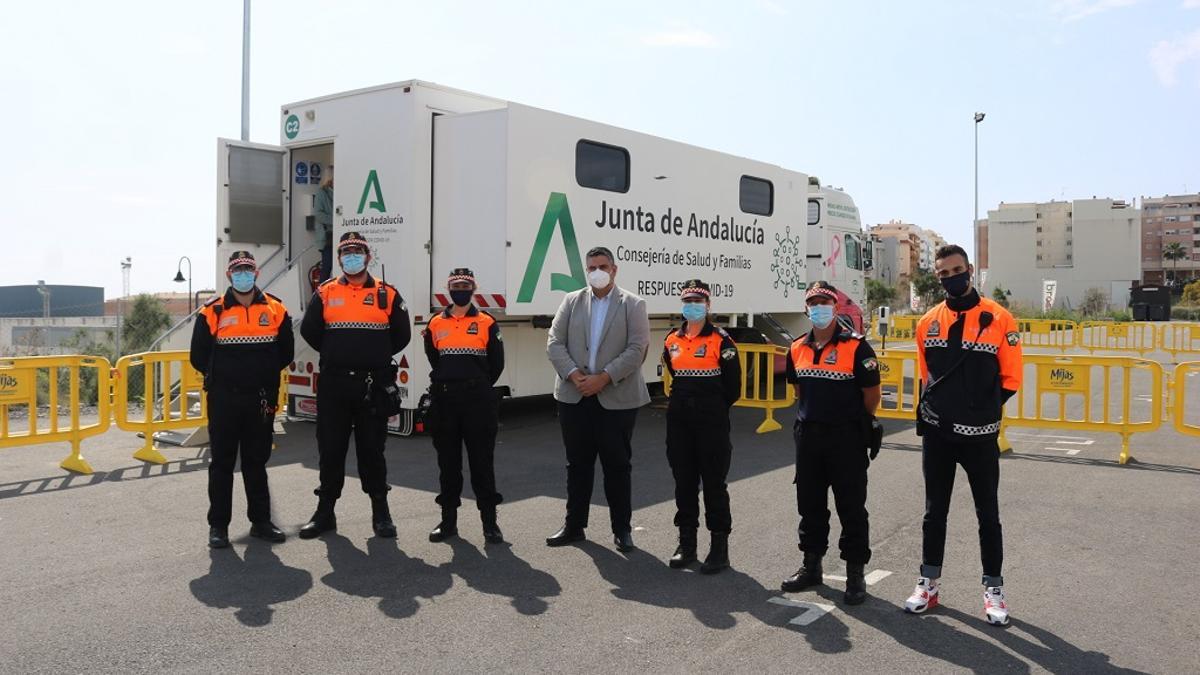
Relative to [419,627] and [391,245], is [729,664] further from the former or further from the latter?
[391,245]

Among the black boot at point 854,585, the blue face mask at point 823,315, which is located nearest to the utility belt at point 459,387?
the blue face mask at point 823,315

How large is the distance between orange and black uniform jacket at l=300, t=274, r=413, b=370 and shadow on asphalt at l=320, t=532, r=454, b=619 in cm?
116

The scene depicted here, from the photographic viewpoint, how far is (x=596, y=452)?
20.9 feet

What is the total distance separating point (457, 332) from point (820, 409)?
8.00 ft

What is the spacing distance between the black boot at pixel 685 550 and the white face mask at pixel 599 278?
1.57 m

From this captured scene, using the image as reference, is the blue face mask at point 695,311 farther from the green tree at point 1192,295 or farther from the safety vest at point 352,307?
the green tree at point 1192,295

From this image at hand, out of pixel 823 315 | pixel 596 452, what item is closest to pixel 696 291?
pixel 823 315

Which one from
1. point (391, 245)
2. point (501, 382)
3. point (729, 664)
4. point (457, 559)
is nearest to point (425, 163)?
point (391, 245)

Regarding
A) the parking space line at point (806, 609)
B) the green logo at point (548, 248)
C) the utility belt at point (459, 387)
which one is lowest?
the parking space line at point (806, 609)

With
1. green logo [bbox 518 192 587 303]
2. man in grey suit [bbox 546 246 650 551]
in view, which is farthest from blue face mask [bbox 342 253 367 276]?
green logo [bbox 518 192 587 303]

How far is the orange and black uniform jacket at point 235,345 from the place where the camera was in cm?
628

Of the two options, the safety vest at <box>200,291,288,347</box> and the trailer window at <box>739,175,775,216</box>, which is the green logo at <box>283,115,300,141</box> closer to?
the safety vest at <box>200,291,288,347</box>

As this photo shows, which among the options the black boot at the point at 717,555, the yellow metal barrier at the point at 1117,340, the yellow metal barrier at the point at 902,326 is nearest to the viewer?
the black boot at the point at 717,555

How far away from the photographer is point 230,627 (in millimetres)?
4660
